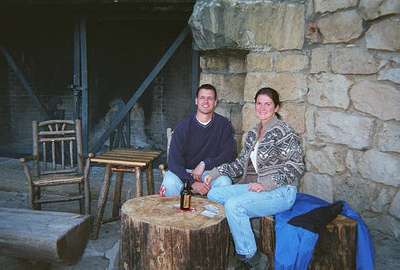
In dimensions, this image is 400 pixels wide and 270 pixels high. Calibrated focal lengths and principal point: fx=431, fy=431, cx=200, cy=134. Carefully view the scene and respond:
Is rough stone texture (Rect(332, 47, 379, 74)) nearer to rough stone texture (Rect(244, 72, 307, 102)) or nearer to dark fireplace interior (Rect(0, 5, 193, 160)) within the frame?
rough stone texture (Rect(244, 72, 307, 102))

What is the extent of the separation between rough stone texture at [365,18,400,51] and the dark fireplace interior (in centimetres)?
421

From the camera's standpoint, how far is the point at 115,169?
416 centimetres

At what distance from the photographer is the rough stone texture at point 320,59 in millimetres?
3400

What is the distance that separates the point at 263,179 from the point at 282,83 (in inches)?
39.8

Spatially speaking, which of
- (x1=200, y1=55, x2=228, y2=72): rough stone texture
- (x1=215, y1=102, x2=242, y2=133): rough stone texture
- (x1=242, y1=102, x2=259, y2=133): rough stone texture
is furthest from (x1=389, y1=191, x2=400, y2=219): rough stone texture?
(x1=200, y1=55, x2=228, y2=72): rough stone texture

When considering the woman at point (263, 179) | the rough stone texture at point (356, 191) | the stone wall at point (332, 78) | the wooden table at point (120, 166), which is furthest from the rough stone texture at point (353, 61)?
the wooden table at point (120, 166)

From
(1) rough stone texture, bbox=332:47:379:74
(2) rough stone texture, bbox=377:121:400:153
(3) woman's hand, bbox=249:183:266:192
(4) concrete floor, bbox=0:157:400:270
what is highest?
(1) rough stone texture, bbox=332:47:379:74

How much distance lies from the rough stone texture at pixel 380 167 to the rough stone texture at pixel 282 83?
0.75 metres

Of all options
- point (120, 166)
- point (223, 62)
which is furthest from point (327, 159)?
point (120, 166)

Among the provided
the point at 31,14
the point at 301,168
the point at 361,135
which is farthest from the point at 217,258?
the point at 31,14

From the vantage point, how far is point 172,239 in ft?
8.91

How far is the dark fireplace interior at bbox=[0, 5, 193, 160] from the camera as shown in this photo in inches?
282

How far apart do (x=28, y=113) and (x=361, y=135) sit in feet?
19.5

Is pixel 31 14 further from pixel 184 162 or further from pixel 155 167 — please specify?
pixel 184 162
